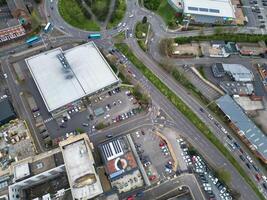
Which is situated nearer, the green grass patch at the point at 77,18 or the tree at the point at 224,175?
the tree at the point at 224,175

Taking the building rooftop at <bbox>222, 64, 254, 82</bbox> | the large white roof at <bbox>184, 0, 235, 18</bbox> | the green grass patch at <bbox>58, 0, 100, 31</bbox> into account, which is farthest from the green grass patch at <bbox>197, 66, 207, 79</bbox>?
the green grass patch at <bbox>58, 0, 100, 31</bbox>

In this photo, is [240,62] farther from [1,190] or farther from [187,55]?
[1,190]

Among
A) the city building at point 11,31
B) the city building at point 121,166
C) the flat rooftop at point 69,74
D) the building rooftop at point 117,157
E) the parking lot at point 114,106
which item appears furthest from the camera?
the city building at point 11,31

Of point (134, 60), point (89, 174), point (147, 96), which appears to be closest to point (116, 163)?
point (89, 174)

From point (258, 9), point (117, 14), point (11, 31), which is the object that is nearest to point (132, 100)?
point (117, 14)

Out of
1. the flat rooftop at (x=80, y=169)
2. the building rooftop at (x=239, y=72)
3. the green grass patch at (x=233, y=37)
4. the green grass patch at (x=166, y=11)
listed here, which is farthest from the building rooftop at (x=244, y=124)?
the flat rooftop at (x=80, y=169)

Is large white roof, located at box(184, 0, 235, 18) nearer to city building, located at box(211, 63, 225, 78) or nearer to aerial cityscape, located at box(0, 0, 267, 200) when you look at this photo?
aerial cityscape, located at box(0, 0, 267, 200)

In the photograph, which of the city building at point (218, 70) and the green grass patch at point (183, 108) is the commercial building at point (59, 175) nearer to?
the green grass patch at point (183, 108)
